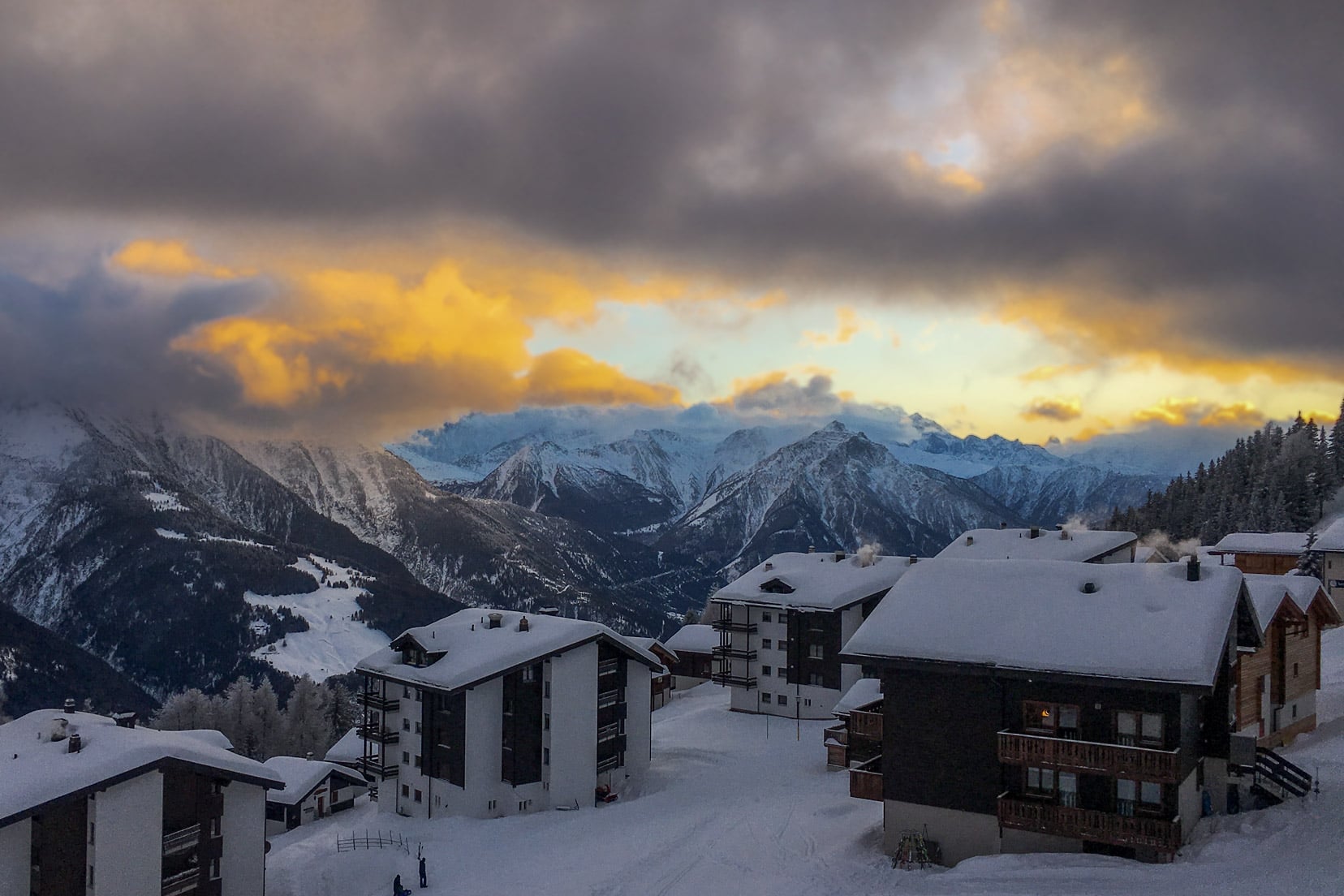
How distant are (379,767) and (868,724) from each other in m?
35.4

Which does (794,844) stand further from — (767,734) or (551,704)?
(767,734)

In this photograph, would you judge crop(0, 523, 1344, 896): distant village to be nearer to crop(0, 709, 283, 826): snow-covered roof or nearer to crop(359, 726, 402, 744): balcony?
crop(0, 709, 283, 826): snow-covered roof

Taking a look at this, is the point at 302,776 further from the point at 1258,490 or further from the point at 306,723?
the point at 1258,490

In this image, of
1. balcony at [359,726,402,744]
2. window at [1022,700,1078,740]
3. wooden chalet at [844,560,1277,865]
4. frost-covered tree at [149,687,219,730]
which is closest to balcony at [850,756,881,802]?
wooden chalet at [844,560,1277,865]

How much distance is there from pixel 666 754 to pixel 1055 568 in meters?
35.2

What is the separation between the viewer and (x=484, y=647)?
59.6 m

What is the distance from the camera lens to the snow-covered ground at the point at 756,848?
30.6m

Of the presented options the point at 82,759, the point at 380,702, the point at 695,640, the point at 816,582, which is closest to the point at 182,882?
the point at 82,759

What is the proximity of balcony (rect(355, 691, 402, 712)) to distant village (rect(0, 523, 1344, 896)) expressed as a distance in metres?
0.18

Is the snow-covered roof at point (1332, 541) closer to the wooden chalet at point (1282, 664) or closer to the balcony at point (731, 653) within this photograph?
the wooden chalet at point (1282, 664)

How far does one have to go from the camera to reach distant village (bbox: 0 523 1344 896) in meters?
33.1

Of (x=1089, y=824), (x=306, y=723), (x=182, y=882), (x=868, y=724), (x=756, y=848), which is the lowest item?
(x=306, y=723)

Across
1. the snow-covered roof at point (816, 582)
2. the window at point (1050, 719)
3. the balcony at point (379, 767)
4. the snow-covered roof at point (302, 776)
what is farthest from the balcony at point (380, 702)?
the window at point (1050, 719)

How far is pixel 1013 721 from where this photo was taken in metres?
35.0
